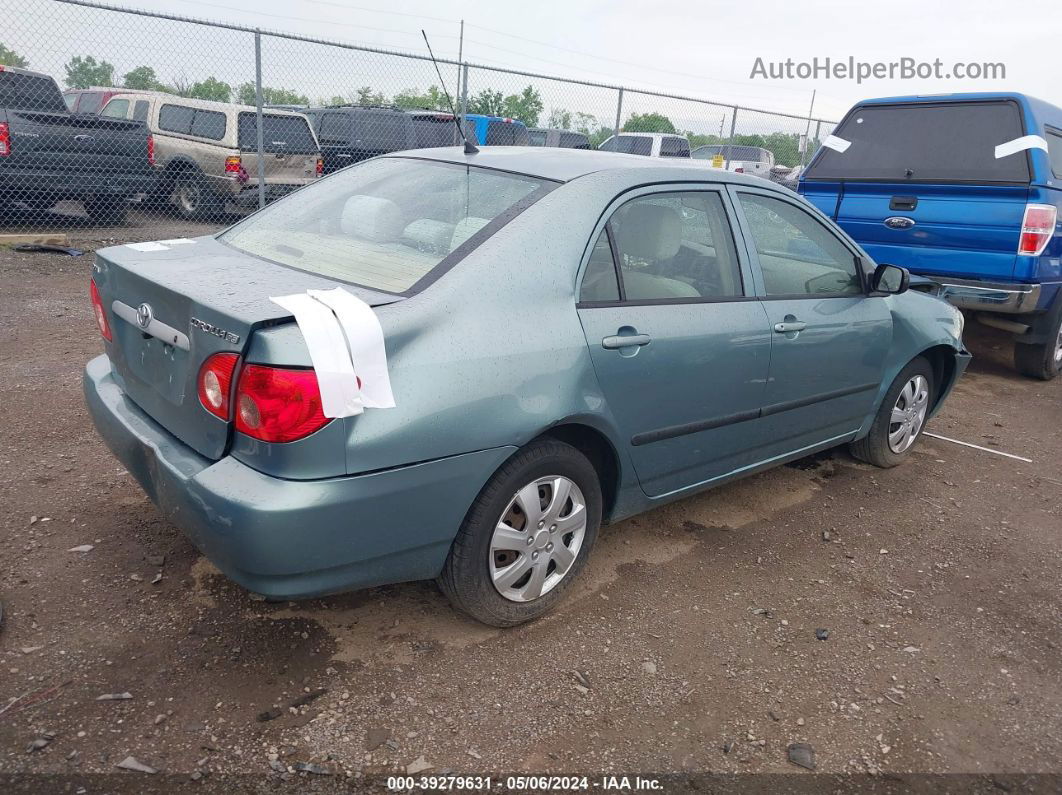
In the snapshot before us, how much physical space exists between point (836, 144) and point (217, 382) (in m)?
6.36

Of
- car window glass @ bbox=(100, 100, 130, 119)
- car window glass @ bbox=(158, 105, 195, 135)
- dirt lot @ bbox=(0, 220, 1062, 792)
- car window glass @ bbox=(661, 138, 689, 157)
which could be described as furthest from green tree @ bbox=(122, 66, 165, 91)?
car window glass @ bbox=(661, 138, 689, 157)

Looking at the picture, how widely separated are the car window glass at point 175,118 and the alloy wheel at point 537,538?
1081 cm

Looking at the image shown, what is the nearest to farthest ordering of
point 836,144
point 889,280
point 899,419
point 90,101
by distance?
1. point 889,280
2. point 899,419
3. point 836,144
4. point 90,101

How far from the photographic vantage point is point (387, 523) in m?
2.31

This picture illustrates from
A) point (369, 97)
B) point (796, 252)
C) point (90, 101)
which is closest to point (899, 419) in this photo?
point (796, 252)

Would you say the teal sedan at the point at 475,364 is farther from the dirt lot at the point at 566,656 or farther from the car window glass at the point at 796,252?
the dirt lot at the point at 566,656

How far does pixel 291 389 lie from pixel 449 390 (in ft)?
1.45

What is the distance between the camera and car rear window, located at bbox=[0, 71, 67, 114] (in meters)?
8.94

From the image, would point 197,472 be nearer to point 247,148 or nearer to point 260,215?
point 260,215

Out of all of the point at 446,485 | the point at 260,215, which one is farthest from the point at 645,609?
the point at 260,215

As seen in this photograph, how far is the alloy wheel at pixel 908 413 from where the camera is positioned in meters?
4.49

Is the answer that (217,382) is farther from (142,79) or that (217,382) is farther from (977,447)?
(142,79)

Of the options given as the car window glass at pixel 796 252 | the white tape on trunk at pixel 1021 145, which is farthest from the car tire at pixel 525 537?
the white tape on trunk at pixel 1021 145

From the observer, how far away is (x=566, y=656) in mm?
2734
